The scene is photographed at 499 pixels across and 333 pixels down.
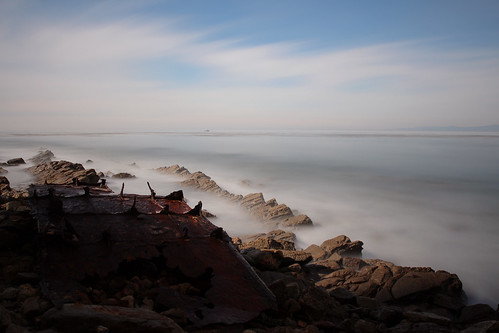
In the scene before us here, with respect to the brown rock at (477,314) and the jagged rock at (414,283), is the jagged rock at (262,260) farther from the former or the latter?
the brown rock at (477,314)

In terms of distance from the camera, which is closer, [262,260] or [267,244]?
[262,260]

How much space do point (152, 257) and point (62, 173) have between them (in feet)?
55.1

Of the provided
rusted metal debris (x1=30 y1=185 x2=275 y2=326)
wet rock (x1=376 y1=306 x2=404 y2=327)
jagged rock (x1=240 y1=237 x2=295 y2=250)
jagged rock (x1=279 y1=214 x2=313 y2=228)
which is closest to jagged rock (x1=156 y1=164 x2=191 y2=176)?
jagged rock (x1=279 y1=214 x2=313 y2=228)

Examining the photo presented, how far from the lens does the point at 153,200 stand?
20.0 feet

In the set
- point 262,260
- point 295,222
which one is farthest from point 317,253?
point 295,222

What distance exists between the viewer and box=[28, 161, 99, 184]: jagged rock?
16141 mm

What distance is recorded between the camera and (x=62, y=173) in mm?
18453

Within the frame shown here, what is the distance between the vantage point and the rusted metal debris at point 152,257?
376 cm

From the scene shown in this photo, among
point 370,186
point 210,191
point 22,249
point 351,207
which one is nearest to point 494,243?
point 351,207

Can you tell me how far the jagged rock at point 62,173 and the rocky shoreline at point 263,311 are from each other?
944 centimetres

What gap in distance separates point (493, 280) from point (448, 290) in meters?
4.14

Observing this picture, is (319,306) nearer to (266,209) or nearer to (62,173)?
(266,209)

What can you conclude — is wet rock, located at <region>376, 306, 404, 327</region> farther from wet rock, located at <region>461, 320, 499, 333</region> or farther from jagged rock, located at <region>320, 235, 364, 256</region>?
jagged rock, located at <region>320, 235, 364, 256</region>

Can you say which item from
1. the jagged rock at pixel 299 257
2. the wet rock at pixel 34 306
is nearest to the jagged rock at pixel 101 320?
the wet rock at pixel 34 306
